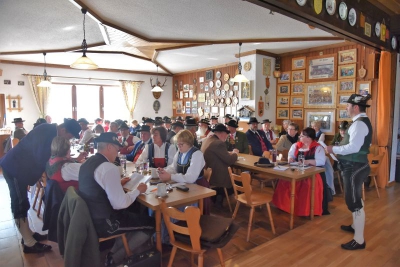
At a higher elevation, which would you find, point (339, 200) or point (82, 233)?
point (82, 233)

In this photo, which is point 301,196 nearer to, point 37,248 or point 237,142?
point 237,142

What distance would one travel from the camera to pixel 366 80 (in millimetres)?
6020

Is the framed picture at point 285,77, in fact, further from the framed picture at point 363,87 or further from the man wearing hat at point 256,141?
the man wearing hat at point 256,141

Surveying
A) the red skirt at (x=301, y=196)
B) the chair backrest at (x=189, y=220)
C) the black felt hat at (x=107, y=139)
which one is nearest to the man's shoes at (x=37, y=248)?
the black felt hat at (x=107, y=139)

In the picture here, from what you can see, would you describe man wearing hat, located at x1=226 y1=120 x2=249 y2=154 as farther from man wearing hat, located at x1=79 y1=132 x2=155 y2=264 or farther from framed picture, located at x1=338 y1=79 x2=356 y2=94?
man wearing hat, located at x1=79 y1=132 x2=155 y2=264

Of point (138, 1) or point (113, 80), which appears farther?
point (113, 80)

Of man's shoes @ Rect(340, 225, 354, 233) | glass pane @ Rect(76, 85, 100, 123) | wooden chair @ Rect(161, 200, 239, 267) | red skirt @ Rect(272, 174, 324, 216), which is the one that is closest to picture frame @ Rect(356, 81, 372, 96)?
red skirt @ Rect(272, 174, 324, 216)

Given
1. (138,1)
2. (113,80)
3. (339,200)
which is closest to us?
(138,1)

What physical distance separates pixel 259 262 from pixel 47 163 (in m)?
2.50

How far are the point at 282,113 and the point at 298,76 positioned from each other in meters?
1.12

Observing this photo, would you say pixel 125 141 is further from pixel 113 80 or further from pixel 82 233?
pixel 113 80

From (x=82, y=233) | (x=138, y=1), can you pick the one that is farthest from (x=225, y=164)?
(x=138, y=1)

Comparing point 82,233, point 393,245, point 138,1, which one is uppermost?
point 138,1

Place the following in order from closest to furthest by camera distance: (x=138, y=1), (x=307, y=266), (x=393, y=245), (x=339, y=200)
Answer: (x=307, y=266), (x=393, y=245), (x=138, y=1), (x=339, y=200)
